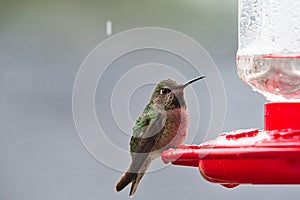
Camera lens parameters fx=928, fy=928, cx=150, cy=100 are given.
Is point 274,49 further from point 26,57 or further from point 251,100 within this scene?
point 26,57

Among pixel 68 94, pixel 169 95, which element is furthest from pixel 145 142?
pixel 68 94

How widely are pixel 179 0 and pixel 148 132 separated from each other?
2865 mm

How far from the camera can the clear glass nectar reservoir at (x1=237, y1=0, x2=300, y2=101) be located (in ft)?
11.9

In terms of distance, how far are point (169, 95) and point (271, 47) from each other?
0.85 m

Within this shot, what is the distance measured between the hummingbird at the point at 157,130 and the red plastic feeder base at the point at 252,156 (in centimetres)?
93

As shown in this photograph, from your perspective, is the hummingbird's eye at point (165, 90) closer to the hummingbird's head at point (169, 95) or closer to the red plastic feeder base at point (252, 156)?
the hummingbird's head at point (169, 95)

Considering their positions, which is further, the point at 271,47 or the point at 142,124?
the point at 142,124

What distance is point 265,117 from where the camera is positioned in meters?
3.38

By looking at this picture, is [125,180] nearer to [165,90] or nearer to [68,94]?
[165,90]

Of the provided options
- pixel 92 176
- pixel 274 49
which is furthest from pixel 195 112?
pixel 274 49

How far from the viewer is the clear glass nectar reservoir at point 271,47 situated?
11.9 feet

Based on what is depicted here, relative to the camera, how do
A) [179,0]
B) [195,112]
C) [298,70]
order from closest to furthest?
[298,70]
[195,112]
[179,0]

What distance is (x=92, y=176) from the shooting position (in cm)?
629

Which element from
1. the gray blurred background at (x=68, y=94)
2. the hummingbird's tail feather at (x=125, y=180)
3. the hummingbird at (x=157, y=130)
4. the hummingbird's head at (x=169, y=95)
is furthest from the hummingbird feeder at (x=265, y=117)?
the gray blurred background at (x=68, y=94)
